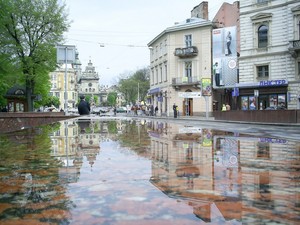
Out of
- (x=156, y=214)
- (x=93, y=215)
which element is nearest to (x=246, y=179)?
(x=156, y=214)

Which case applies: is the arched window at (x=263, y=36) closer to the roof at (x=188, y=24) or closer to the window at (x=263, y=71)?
the window at (x=263, y=71)

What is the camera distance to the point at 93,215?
2.23m

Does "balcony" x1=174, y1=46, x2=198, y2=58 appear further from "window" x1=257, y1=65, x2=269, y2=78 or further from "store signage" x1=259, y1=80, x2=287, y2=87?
"store signage" x1=259, y1=80, x2=287, y2=87

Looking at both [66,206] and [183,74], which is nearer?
[66,206]

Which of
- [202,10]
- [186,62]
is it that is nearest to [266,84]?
[186,62]

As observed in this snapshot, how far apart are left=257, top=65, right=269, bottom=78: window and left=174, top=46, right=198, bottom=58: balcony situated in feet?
40.3

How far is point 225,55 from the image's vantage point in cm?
4134

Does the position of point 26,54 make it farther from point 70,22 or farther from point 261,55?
point 261,55

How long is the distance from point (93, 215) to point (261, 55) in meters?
Answer: 34.5

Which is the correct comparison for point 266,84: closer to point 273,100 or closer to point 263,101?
point 273,100

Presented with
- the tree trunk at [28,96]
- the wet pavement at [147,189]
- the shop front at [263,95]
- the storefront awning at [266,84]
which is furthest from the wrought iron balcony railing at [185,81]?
the wet pavement at [147,189]

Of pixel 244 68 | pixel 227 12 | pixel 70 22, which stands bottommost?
pixel 244 68

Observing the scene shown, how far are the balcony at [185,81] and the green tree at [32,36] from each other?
64.9ft

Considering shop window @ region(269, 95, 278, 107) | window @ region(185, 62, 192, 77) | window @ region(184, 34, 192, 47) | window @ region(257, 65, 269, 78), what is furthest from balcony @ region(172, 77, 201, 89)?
shop window @ region(269, 95, 278, 107)
